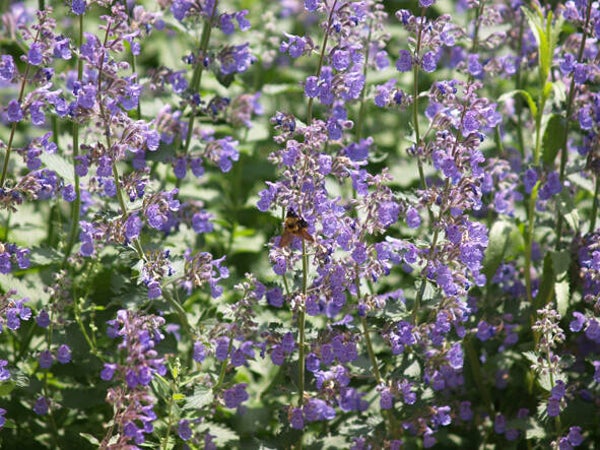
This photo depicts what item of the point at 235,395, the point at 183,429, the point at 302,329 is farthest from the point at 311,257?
the point at 183,429

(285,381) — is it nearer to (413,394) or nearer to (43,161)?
(413,394)

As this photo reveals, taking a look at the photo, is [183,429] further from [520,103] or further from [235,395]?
[520,103]

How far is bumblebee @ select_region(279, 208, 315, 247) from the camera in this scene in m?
3.63

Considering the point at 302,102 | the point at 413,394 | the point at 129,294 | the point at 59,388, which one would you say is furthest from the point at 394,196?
the point at 302,102

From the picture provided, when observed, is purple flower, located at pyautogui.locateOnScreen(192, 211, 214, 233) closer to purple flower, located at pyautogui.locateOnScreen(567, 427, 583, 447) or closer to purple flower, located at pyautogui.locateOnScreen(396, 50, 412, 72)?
purple flower, located at pyautogui.locateOnScreen(396, 50, 412, 72)

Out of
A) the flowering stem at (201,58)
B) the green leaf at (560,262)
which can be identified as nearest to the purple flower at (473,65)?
the green leaf at (560,262)

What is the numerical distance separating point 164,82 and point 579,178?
2.46 m

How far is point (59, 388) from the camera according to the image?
4.95 meters

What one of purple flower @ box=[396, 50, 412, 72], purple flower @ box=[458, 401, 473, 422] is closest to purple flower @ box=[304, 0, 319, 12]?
purple flower @ box=[396, 50, 412, 72]

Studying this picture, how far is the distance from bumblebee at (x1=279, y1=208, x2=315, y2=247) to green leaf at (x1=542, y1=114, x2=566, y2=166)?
72.7 inches

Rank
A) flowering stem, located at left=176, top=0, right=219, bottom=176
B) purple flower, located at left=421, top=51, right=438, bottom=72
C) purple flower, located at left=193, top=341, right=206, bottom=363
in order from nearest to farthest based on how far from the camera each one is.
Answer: purple flower, located at left=421, top=51, right=438, bottom=72, purple flower, located at left=193, top=341, right=206, bottom=363, flowering stem, located at left=176, top=0, right=219, bottom=176

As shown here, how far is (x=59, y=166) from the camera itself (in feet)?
14.8

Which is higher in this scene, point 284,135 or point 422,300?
point 284,135

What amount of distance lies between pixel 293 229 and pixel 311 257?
0.69 m
